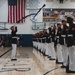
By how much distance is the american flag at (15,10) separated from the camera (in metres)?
37.6

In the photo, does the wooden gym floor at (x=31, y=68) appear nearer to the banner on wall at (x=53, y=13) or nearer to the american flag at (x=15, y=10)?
the american flag at (x=15, y=10)

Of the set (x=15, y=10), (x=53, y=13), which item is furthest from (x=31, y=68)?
(x=53, y=13)

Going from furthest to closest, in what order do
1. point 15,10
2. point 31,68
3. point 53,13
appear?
point 53,13 → point 15,10 → point 31,68

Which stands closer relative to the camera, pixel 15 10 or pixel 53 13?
pixel 15 10

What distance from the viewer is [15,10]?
37531 millimetres

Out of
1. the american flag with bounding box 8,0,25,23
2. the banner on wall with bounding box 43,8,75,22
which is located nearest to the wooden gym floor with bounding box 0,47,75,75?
the american flag with bounding box 8,0,25,23

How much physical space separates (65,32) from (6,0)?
29.4 m

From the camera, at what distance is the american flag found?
123 feet

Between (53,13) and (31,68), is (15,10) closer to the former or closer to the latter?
(53,13)

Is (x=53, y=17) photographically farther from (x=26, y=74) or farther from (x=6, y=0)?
(x=26, y=74)

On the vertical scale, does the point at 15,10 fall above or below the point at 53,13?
above

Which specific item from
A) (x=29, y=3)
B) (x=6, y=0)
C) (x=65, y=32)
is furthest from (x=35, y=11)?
(x=65, y=32)

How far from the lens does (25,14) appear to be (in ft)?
128

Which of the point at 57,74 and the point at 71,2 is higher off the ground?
the point at 71,2
